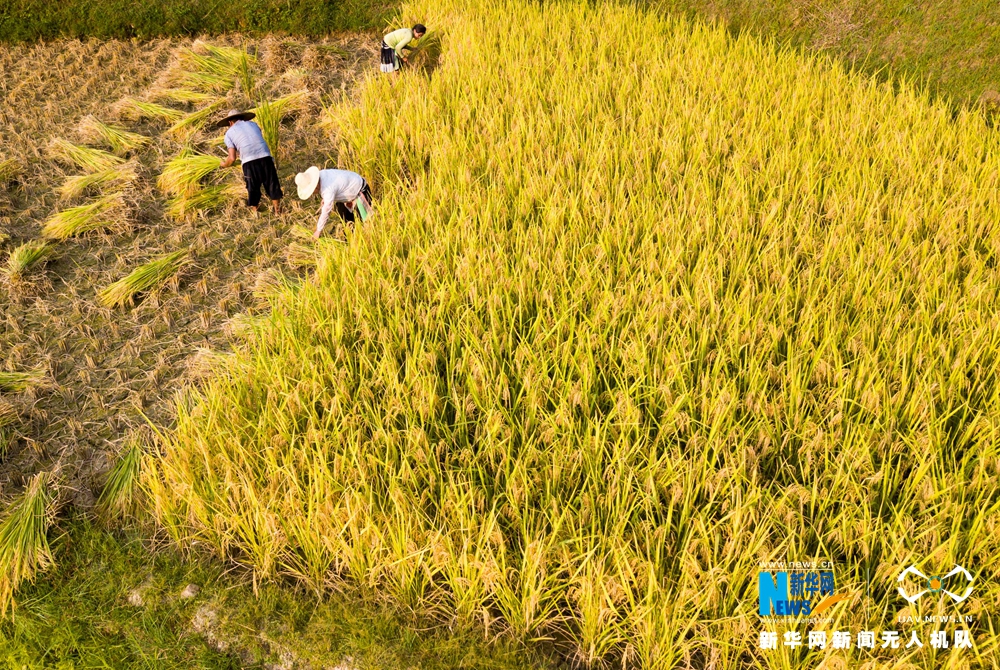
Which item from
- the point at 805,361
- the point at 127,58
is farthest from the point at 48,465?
the point at 127,58

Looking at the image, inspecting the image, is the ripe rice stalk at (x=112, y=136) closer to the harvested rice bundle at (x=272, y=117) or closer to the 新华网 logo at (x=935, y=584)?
the harvested rice bundle at (x=272, y=117)

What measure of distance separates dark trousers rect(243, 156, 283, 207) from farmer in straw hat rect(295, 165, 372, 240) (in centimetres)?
32

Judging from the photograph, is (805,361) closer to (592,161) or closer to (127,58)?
(592,161)

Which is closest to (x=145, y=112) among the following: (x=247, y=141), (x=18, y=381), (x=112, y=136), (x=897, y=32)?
(x=112, y=136)

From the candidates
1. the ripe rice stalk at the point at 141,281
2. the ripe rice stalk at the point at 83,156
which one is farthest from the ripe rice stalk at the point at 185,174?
the ripe rice stalk at the point at 141,281

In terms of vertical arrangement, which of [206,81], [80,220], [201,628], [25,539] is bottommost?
[201,628]

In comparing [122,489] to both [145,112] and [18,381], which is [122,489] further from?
[145,112]

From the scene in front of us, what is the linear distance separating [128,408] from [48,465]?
33cm

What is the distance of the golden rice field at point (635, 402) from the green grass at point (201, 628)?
0.26ft

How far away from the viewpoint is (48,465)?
2387 mm

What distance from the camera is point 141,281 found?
3123 mm

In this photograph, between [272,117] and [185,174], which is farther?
[272,117]

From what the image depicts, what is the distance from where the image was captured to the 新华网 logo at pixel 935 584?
1.60 meters

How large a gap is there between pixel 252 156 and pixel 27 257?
4.05ft
